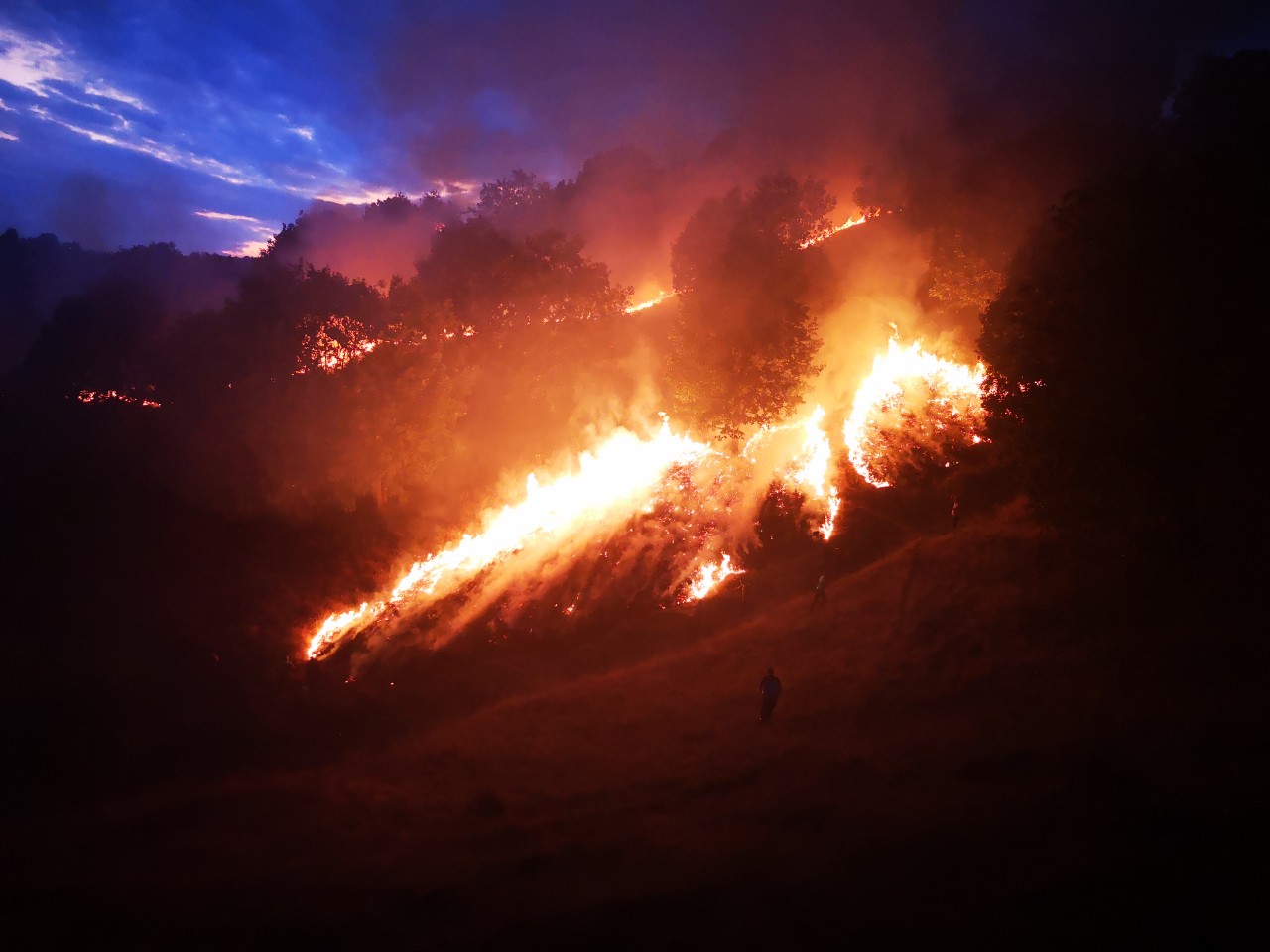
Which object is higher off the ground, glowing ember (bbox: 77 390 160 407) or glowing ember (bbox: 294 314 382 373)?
glowing ember (bbox: 77 390 160 407)

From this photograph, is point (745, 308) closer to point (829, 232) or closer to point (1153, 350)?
point (829, 232)

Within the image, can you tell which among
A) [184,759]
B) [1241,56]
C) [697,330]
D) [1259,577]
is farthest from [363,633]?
[1241,56]

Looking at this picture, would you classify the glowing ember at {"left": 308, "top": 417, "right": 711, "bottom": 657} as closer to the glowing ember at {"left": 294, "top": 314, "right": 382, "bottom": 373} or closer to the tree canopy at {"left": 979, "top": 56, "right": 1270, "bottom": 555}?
the glowing ember at {"left": 294, "top": 314, "right": 382, "bottom": 373}

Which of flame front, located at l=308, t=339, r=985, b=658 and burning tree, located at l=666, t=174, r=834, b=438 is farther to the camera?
burning tree, located at l=666, t=174, r=834, b=438

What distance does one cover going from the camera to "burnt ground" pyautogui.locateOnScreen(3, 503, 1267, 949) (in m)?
10.4

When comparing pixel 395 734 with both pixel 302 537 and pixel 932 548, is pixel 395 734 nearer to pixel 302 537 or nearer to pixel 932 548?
pixel 302 537

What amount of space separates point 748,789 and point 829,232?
21605mm

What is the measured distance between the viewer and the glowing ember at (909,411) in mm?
24297

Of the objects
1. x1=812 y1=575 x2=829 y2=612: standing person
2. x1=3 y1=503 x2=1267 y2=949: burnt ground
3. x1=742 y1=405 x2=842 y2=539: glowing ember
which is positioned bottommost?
x1=3 y1=503 x2=1267 y2=949: burnt ground

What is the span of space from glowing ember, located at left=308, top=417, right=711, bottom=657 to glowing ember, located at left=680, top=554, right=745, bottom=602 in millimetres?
3899

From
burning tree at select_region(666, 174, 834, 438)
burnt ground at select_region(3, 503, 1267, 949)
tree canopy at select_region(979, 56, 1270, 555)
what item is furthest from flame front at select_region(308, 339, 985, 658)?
tree canopy at select_region(979, 56, 1270, 555)

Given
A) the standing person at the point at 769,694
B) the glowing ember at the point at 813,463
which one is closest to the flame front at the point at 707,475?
the glowing ember at the point at 813,463

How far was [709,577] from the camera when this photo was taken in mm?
22047

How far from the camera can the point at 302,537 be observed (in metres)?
24.5
